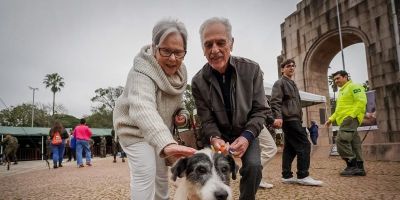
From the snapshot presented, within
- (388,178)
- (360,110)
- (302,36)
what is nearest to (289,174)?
(388,178)

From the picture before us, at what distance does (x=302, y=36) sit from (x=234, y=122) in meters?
19.1

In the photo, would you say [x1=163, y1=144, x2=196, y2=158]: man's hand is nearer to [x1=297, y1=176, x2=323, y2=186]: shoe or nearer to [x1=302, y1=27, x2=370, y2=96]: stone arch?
[x1=297, y1=176, x2=323, y2=186]: shoe

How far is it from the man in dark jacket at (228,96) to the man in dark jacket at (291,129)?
2.91 metres

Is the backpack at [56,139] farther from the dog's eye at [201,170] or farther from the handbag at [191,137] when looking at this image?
the dog's eye at [201,170]

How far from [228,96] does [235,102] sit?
13 centimetres

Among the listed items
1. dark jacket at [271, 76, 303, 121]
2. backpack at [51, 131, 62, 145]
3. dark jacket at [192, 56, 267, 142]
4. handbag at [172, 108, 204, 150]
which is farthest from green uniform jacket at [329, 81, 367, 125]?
backpack at [51, 131, 62, 145]

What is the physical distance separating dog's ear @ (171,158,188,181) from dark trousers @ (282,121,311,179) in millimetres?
3986

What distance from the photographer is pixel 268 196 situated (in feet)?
16.8

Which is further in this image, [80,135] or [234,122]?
[80,135]

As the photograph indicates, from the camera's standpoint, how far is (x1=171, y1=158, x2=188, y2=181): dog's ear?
2.82 meters

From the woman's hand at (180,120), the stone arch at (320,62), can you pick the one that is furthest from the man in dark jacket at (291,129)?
the stone arch at (320,62)

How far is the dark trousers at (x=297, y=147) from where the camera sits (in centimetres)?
620

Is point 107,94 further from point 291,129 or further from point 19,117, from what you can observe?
point 291,129

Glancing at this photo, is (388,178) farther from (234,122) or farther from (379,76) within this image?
(379,76)
